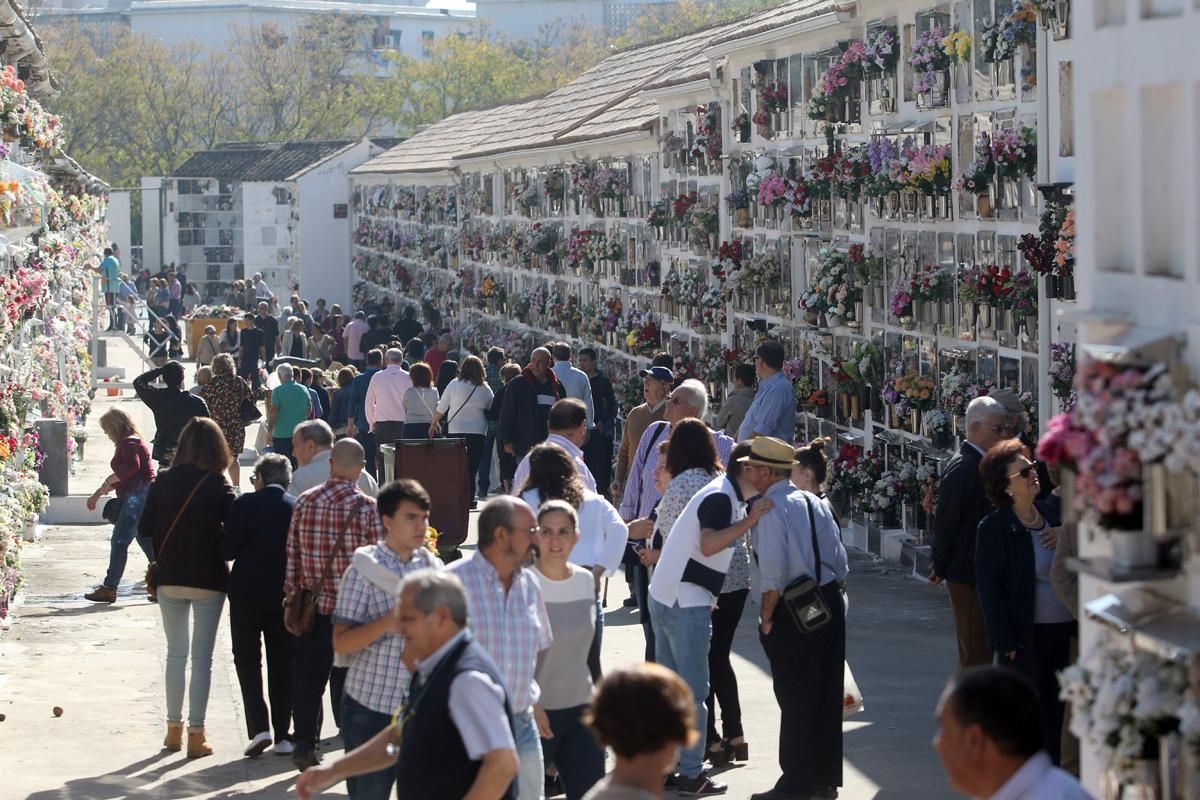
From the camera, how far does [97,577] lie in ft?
55.2

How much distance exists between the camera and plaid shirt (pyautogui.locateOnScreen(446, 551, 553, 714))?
7.00 meters

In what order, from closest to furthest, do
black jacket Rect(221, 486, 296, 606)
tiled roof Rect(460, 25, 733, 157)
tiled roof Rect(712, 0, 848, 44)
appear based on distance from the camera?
black jacket Rect(221, 486, 296, 606), tiled roof Rect(712, 0, 848, 44), tiled roof Rect(460, 25, 733, 157)

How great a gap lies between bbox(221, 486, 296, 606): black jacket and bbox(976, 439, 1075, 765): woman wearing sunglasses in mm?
3291

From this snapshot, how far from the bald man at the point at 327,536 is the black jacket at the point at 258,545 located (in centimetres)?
45

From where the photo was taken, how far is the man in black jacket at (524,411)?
17609mm

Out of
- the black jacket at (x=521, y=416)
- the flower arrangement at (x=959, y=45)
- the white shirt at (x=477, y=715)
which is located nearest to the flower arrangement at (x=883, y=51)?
the flower arrangement at (x=959, y=45)

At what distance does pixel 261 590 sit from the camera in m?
9.97

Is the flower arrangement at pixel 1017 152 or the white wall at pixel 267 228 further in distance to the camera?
the white wall at pixel 267 228

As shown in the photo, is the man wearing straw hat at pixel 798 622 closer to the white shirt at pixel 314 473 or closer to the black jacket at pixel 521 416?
the white shirt at pixel 314 473

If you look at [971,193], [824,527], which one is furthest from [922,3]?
[824,527]

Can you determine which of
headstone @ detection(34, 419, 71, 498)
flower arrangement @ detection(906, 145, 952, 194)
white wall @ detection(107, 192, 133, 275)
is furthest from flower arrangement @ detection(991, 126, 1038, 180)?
white wall @ detection(107, 192, 133, 275)

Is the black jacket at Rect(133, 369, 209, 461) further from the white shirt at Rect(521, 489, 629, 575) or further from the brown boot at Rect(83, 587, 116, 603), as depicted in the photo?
the white shirt at Rect(521, 489, 629, 575)

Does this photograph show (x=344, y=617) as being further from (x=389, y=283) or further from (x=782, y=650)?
(x=389, y=283)

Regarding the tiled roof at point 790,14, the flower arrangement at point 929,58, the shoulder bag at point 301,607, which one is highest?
the tiled roof at point 790,14
